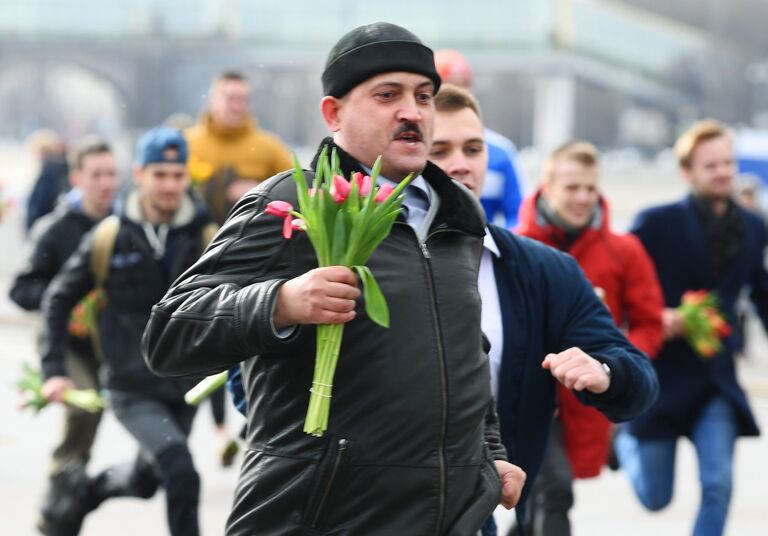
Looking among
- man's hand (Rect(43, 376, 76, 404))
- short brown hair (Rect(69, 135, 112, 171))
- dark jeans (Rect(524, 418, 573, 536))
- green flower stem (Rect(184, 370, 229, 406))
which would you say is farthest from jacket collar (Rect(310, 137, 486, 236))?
short brown hair (Rect(69, 135, 112, 171))

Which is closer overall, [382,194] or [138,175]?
[382,194]

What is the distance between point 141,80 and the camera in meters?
66.1

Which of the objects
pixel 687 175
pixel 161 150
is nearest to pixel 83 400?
pixel 161 150

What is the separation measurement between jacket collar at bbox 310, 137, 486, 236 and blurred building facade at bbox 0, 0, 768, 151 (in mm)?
55583

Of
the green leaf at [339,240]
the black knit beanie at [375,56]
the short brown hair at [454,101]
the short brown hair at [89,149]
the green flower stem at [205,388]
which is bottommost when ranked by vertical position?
the green flower stem at [205,388]

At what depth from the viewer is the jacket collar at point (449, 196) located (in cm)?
386

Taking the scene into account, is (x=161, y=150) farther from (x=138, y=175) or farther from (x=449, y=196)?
(x=449, y=196)

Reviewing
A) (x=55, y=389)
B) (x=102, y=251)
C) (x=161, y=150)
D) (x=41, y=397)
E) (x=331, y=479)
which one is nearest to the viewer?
(x=331, y=479)

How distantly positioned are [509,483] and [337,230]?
86 cm

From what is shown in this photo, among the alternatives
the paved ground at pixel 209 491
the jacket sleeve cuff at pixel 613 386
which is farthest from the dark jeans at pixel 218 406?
the jacket sleeve cuff at pixel 613 386

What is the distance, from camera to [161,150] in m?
7.26

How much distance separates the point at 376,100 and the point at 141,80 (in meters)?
63.2

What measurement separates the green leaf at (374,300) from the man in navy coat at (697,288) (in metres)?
3.66

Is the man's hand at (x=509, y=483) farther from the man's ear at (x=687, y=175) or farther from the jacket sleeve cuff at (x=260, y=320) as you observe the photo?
the man's ear at (x=687, y=175)
